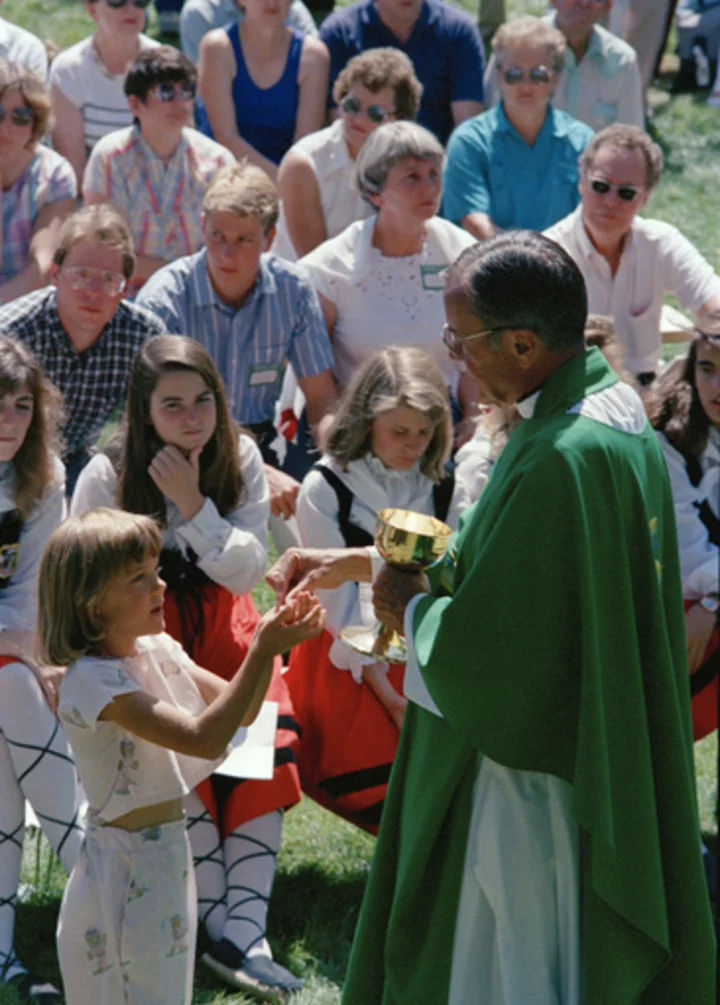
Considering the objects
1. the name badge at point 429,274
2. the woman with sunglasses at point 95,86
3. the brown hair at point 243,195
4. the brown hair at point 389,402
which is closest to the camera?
the brown hair at point 389,402

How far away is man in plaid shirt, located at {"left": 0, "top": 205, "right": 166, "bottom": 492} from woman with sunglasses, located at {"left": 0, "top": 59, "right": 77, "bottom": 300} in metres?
0.89

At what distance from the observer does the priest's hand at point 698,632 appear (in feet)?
18.8

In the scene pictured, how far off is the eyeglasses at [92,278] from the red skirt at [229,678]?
1.26 meters

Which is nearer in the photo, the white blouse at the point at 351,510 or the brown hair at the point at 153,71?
the white blouse at the point at 351,510

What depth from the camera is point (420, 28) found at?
848cm

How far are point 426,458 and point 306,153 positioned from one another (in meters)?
2.46

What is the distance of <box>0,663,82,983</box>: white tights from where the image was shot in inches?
188

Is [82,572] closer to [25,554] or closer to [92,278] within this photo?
[25,554]

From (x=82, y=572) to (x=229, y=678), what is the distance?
1.38 metres

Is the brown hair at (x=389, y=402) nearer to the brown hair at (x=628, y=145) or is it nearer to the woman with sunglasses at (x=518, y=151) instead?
the brown hair at (x=628, y=145)

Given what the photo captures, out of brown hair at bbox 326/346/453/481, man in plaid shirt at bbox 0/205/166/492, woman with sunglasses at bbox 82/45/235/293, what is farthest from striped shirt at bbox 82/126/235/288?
brown hair at bbox 326/346/453/481

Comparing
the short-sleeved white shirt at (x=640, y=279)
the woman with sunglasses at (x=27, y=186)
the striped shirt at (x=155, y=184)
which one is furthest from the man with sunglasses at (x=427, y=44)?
the woman with sunglasses at (x=27, y=186)

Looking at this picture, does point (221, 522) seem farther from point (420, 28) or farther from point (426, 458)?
point (420, 28)

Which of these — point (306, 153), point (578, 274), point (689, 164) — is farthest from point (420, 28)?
point (578, 274)
